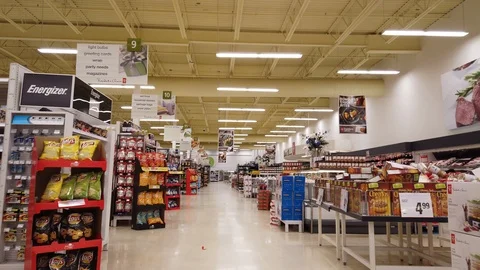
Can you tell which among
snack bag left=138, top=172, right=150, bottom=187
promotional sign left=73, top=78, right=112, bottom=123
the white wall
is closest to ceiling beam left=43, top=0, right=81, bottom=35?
promotional sign left=73, top=78, right=112, bottom=123

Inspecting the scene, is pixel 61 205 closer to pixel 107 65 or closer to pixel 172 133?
pixel 107 65

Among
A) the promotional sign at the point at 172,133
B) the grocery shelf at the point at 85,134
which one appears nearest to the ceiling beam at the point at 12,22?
the grocery shelf at the point at 85,134

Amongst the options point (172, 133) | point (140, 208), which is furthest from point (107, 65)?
point (172, 133)

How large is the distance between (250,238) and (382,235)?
2751mm

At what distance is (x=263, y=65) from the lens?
15.2 meters

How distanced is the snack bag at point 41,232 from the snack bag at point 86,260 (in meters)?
0.35

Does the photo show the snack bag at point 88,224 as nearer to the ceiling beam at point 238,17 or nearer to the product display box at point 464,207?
the product display box at point 464,207

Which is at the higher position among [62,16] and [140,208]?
[62,16]

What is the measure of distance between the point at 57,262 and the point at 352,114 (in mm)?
12002

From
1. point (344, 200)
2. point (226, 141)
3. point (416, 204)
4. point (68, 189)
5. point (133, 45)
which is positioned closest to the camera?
point (68, 189)

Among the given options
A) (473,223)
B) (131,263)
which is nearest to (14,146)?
(131,263)

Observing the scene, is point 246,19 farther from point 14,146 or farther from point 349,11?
point 14,146

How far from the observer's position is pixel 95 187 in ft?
10.9

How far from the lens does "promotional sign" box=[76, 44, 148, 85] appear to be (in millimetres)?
7914
